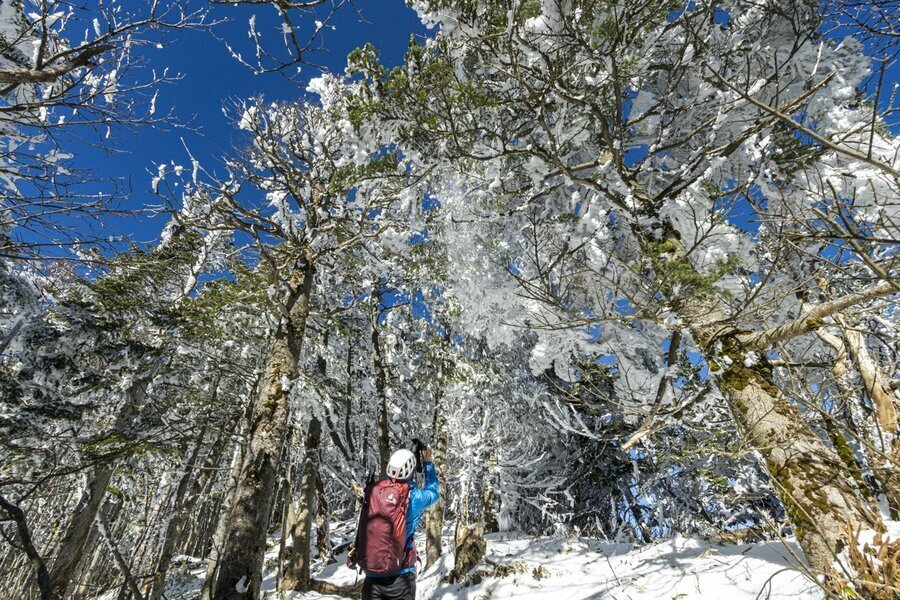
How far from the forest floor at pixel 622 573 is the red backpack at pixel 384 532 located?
2910mm

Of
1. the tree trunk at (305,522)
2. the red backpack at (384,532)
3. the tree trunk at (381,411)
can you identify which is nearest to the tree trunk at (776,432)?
the red backpack at (384,532)

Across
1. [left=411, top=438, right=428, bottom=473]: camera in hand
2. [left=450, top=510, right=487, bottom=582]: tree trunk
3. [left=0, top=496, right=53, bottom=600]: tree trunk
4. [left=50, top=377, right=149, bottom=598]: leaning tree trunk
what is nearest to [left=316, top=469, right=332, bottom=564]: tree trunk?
[left=50, top=377, right=149, bottom=598]: leaning tree trunk

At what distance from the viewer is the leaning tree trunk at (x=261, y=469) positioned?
Answer: 3.55 metres

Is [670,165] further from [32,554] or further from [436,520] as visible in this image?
[436,520]

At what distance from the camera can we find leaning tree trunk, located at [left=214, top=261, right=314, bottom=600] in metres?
3.55

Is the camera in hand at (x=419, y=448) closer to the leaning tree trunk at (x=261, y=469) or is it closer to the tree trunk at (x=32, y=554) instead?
the leaning tree trunk at (x=261, y=469)

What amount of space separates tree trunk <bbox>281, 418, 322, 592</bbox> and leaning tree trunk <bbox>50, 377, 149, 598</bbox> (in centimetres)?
332

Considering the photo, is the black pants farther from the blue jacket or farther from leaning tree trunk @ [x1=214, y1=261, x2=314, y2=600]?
leaning tree trunk @ [x1=214, y1=261, x2=314, y2=600]

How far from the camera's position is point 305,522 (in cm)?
871

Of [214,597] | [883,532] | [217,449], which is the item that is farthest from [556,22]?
[217,449]

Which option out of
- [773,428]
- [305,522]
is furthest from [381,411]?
[773,428]

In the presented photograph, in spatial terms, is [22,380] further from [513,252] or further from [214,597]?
[513,252]

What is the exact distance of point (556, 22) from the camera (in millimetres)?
4398

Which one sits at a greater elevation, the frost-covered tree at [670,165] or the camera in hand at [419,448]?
the frost-covered tree at [670,165]
